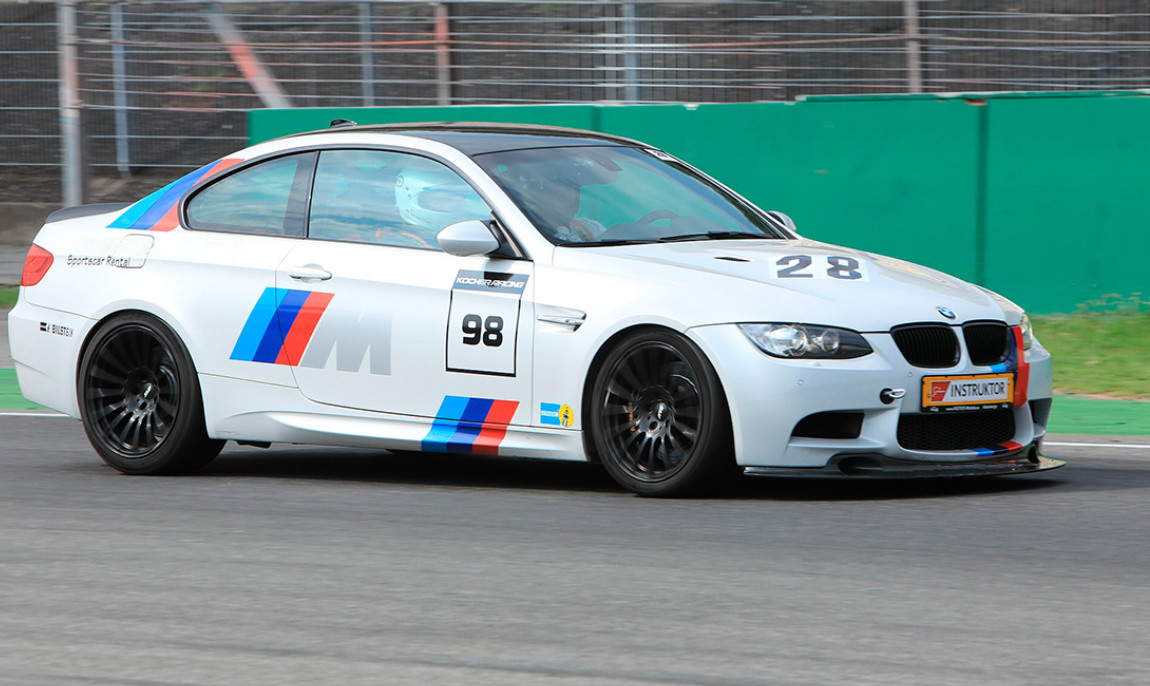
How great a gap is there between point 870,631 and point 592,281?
2480 millimetres

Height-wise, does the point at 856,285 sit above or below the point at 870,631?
above

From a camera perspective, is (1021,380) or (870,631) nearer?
(870,631)

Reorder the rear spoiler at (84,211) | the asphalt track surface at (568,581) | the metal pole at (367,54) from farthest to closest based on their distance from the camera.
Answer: the metal pole at (367,54) → the rear spoiler at (84,211) → the asphalt track surface at (568,581)

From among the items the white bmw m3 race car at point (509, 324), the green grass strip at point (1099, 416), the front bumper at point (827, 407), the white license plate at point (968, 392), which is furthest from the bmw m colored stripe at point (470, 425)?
the green grass strip at point (1099, 416)

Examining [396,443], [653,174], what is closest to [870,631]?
[396,443]

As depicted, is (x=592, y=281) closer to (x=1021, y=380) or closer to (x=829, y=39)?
(x=1021, y=380)

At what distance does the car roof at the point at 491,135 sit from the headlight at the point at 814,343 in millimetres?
1743

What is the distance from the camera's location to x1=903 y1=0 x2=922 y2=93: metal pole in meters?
14.4

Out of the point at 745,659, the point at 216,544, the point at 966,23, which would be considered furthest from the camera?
the point at 966,23

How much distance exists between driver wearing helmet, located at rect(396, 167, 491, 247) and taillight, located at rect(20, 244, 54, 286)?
193cm

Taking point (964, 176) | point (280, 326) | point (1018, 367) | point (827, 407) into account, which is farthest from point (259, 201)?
point (964, 176)

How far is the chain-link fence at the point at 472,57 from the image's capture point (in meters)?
14.6

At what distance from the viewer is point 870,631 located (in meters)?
4.67

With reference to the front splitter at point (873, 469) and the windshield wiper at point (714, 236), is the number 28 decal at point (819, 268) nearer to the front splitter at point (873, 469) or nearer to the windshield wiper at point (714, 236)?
the windshield wiper at point (714, 236)
